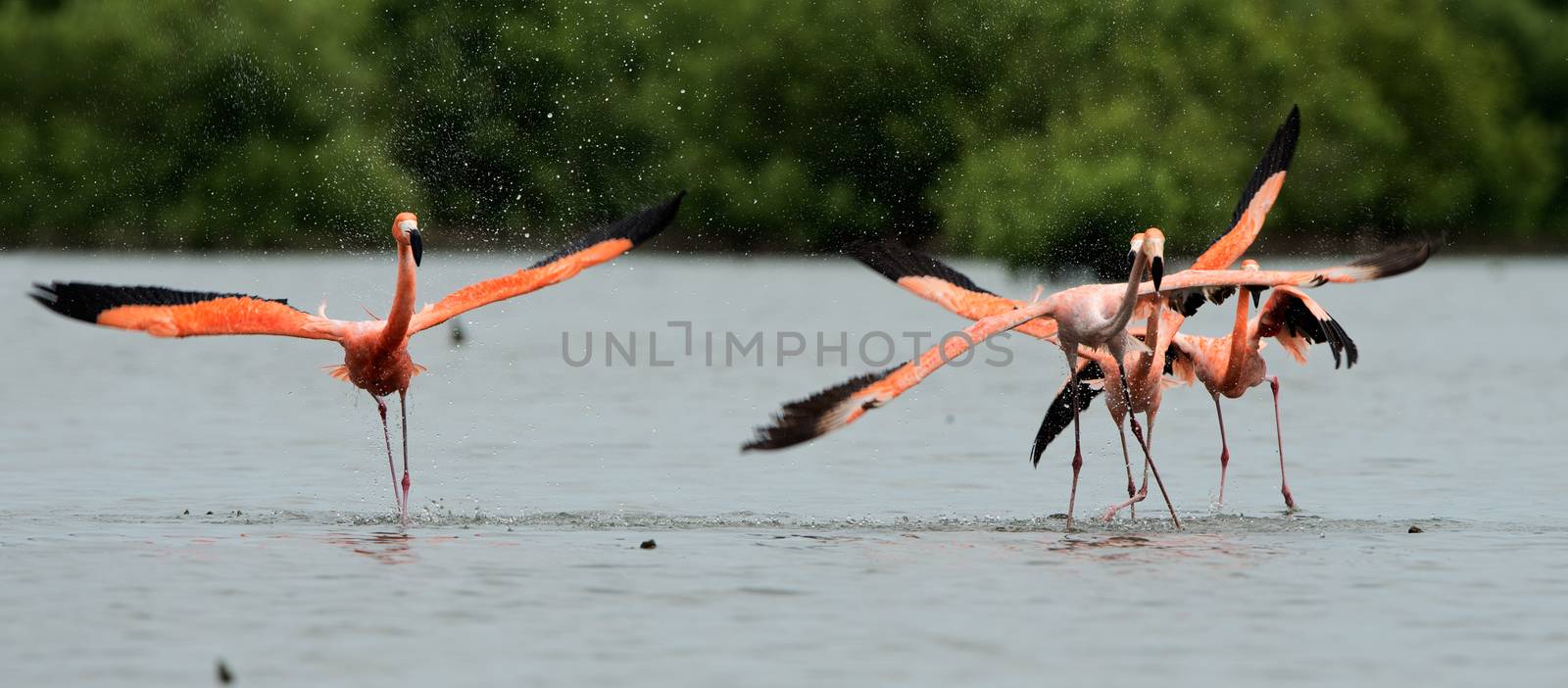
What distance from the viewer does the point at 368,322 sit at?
15.2 metres

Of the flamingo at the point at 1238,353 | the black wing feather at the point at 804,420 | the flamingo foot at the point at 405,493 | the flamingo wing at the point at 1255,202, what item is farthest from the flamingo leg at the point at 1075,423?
the flamingo foot at the point at 405,493

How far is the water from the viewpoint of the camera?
996cm

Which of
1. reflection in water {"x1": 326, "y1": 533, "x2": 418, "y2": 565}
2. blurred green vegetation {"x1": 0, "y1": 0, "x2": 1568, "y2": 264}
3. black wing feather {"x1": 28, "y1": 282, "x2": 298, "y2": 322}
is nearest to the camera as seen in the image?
black wing feather {"x1": 28, "y1": 282, "x2": 298, "y2": 322}

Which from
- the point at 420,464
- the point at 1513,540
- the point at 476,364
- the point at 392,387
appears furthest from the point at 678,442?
the point at 476,364

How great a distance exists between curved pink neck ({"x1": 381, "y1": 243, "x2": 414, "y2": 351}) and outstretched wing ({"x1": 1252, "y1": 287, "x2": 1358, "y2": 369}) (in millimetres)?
5686

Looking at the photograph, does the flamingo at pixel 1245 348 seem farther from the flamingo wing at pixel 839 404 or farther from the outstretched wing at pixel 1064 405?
the flamingo wing at pixel 839 404

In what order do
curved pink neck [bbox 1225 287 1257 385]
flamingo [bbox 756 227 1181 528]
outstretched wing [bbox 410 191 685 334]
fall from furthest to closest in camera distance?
curved pink neck [bbox 1225 287 1257 385] < outstretched wing [bbox 410 191 685 334] < flamingo [bbox 756 227 1181 528]

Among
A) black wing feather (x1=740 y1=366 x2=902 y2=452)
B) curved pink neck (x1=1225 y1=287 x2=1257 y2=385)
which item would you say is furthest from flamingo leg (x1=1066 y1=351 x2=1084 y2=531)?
black wing feather (x1=740 y1=366 x2=902 y2=452)

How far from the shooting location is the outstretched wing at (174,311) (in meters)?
12.9

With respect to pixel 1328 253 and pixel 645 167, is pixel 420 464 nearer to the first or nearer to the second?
pixel 645 167

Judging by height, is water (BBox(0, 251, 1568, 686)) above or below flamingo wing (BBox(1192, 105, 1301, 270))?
below

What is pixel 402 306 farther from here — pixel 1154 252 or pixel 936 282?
pixel 1154 252

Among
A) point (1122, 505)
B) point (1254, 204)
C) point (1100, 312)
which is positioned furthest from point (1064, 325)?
point (1254, 204)

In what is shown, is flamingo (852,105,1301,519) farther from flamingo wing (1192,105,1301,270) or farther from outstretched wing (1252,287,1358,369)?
outstretched wing (1252,287,1358,369)
